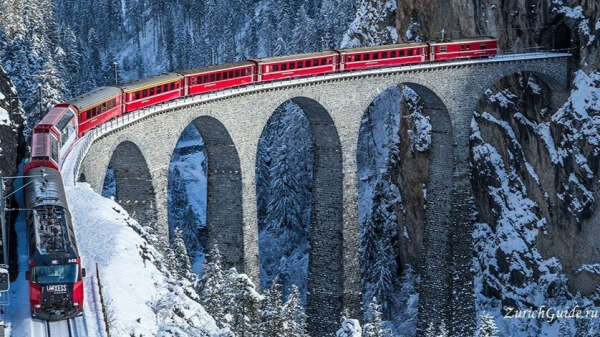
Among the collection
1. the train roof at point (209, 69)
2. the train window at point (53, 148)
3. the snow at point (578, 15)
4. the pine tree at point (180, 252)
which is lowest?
the pine tree at point (180, 252)

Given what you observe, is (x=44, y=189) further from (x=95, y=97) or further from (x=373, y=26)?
(x=373, y=26)

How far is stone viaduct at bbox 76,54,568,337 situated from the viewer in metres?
41.8

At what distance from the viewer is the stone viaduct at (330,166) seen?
137 feet

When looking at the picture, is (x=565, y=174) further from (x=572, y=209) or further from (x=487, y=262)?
(x=487, y=262)

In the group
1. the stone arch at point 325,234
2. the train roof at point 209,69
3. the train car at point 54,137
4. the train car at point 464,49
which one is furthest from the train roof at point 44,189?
the train car at point 464,49

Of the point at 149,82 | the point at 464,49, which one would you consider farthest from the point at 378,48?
the point at 149,82

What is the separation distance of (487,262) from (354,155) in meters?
17.1

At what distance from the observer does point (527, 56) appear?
189ft

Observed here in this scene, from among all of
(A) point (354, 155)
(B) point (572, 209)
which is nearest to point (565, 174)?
(B) point (572, 209)

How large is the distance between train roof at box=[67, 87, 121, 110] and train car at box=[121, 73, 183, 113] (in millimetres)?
658

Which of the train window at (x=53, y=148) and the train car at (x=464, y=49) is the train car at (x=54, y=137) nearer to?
the train window at (x=53, y=148)

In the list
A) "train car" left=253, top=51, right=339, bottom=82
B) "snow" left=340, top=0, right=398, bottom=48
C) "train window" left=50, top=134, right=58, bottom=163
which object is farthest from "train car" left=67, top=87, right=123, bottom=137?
"snow" left=340, top=0, right=398, bottom=48

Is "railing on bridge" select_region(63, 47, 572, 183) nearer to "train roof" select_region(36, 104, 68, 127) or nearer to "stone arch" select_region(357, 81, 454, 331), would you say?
"train roof" select_region(36, 104, 68, 127)

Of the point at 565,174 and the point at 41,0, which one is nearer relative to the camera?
the point at 565,174
